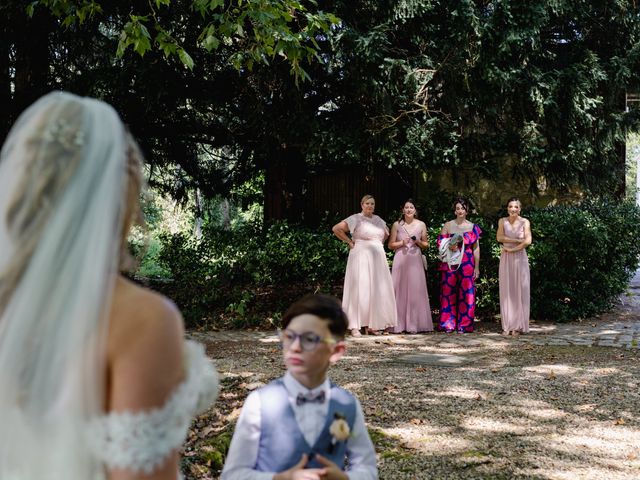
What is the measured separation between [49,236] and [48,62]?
466 inches

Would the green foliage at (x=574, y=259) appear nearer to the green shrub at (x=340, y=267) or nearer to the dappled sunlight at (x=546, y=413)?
the green shrub at (x=340, y=267)

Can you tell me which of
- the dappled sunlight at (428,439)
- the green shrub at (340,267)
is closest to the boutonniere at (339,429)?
the dappled sunlight at (428,439)

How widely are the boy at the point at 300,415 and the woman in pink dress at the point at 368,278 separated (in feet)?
28.7

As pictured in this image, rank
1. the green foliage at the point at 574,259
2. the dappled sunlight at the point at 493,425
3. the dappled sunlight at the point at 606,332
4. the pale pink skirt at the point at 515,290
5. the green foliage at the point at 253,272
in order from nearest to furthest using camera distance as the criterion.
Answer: the dappled sunlight at the point at 493,425 < the dappled sunlight at the point at 606,332 < the pale pink skirt at the point at 515,290 < the green foliage at the point at 574,259 < the green foliage at the point at 253,272

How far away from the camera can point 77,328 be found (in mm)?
1467

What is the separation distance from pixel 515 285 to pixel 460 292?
32.7 inches

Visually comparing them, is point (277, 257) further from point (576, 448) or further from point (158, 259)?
point (576, 448)

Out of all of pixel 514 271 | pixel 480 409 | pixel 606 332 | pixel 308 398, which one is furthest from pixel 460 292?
pixel 308 398

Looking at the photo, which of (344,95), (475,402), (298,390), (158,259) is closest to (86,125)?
(298,390)

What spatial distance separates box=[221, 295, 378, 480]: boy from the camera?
2.48 meters

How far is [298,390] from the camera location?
2525 millimetres

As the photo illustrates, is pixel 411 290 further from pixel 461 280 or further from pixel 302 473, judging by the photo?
pixel 302 473

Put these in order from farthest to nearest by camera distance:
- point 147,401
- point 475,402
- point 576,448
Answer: point 475,402
point 576,448
point 147,401

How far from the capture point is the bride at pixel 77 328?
1451mm
